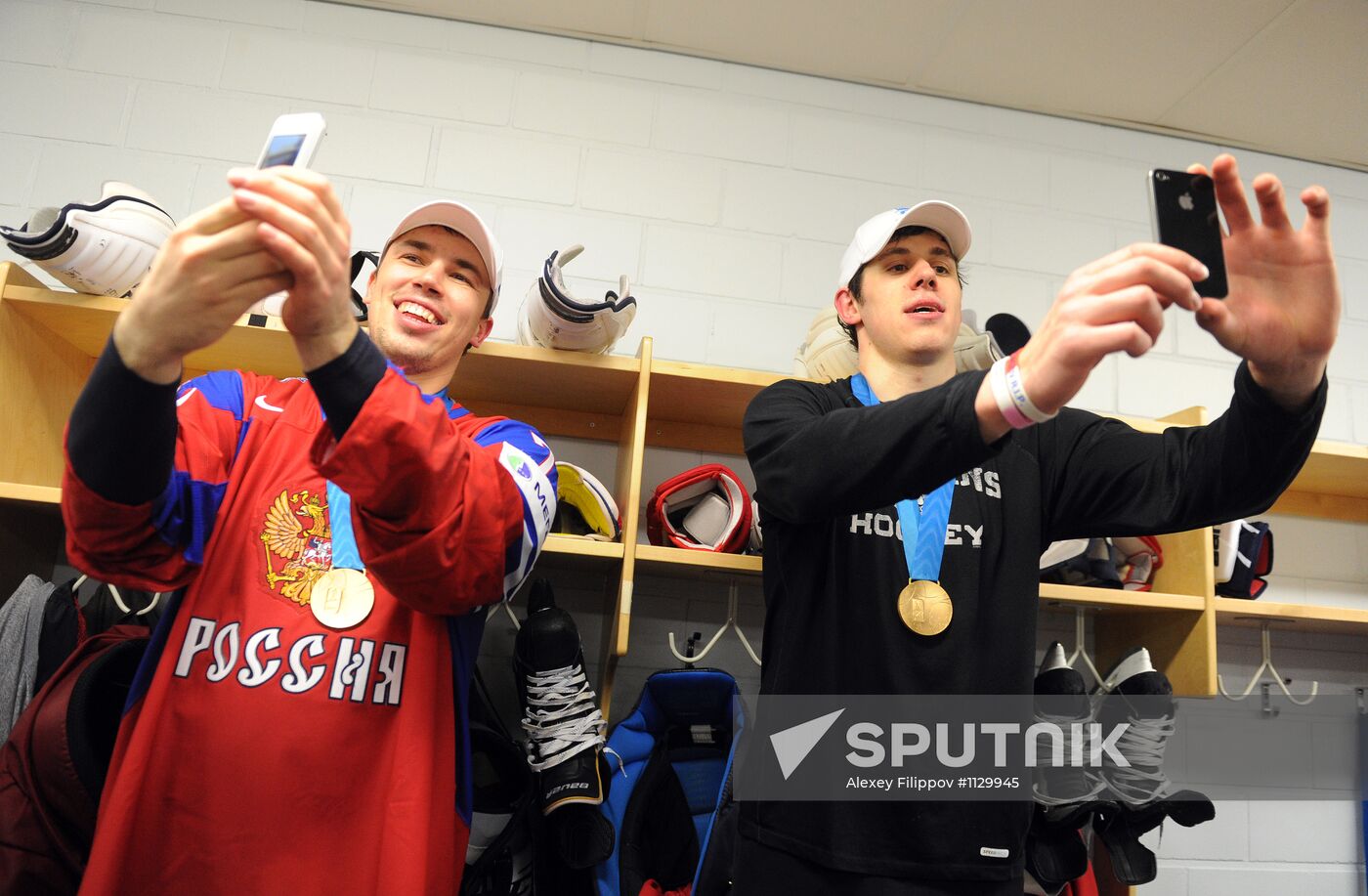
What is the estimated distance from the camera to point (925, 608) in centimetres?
133

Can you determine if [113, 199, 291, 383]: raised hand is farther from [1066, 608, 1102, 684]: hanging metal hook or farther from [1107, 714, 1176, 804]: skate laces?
[1066, 608, 1102, 684]: hanging metal hook

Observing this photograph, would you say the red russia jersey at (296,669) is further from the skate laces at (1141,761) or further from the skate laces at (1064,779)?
the skate laces at (1141,761)

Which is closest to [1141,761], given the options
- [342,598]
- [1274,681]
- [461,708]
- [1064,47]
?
[1274,681]

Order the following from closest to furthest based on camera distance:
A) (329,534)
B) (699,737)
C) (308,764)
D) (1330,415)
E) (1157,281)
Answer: (1157,281) < (308,764) < (329,534) < (699,737) < (1330,415)

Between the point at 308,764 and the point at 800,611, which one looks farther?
the point at 800,611

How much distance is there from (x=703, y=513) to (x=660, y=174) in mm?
1057

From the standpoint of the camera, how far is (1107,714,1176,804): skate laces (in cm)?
192

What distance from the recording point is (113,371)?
3.15ft

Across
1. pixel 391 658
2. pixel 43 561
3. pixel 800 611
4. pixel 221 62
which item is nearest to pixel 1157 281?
pixel 800 611

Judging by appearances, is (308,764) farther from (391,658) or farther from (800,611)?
(800,611)

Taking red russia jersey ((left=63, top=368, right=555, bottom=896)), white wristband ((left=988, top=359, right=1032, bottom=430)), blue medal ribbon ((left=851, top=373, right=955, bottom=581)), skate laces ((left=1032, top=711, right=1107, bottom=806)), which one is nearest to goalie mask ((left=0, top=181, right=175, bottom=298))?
red russia jersey ((left=63, top=368, right=555, bottom=896))

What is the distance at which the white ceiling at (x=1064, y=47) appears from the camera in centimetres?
239

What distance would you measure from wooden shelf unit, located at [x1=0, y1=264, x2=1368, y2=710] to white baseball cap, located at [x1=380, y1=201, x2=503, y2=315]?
0.93 ft

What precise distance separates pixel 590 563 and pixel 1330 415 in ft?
7.31
